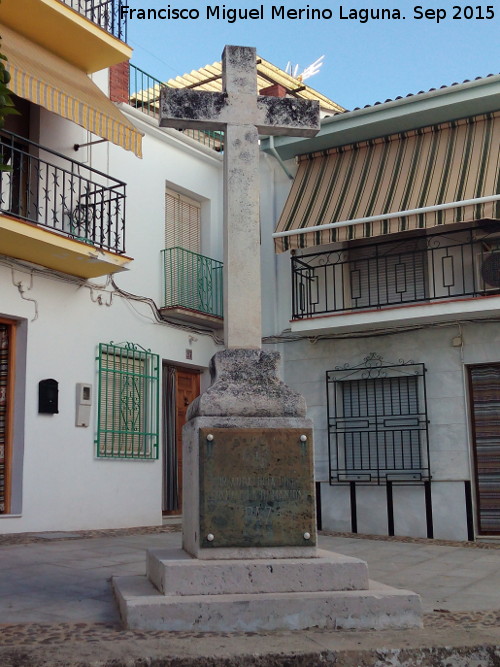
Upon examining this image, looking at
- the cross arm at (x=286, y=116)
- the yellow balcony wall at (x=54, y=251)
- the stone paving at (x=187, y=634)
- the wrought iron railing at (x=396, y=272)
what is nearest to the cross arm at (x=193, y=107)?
the cross arm at (x=286, y=116)

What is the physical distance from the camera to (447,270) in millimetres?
12344

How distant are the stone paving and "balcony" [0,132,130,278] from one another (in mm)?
3944

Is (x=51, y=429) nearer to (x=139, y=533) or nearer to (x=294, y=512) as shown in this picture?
(x=139, y=533)

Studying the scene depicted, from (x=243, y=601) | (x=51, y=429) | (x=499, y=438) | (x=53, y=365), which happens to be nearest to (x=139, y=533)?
(x=51, y=429)

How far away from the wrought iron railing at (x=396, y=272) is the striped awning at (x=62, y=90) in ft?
12.9

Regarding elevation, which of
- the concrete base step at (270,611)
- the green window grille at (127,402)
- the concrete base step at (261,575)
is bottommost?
the concrete base step at (270,611)

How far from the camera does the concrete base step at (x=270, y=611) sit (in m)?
4.28

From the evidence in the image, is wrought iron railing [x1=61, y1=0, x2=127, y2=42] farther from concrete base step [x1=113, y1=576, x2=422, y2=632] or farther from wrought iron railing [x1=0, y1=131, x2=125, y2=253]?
concrete base step [x1=113, y1=576, x2=422, y2=632]

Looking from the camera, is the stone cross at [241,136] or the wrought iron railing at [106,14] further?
the wrought iron railing at [106,14]

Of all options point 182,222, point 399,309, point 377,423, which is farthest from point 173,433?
point 399,309

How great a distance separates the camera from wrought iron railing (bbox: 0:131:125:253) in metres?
10.4

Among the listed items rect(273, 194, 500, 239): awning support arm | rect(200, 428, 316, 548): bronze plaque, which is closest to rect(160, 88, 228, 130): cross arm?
rect(200, 428, 316, 548): bronze plaque

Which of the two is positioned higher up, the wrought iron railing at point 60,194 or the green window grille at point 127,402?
the wrought iron railing at point 60,194

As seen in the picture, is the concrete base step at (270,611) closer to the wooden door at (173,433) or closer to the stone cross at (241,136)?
the stone cross at (241,136)
